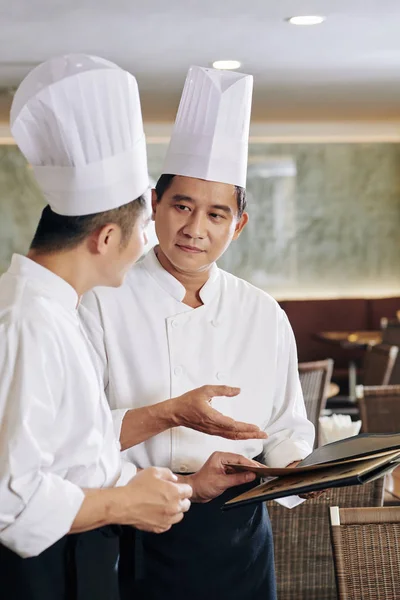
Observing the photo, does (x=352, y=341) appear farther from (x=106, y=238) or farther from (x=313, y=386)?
(x=106, y=238)

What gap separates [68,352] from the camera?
1.28 metres

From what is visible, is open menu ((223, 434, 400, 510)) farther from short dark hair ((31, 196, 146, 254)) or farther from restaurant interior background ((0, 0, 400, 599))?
restaurant interior background ((0, 0, 400, 599))

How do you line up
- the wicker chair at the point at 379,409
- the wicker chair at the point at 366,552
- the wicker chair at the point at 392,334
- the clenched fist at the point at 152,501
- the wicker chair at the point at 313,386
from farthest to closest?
the wicker chair at the point at 392,334, the wicker chair at the point at 313,386, the wicker chair at the point at 379,409, the wicker chair at the point at 366,552, the clenched fist at the point at 152,501

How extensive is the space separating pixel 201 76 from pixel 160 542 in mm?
932

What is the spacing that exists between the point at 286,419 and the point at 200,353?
0.22 m

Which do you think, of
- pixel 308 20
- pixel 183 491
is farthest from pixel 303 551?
pixel 308 20

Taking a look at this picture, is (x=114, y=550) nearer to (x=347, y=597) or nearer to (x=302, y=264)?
(x=347, y=597)

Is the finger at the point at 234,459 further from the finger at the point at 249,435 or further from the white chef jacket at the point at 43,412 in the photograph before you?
the white chef jacket at the point at 43,412

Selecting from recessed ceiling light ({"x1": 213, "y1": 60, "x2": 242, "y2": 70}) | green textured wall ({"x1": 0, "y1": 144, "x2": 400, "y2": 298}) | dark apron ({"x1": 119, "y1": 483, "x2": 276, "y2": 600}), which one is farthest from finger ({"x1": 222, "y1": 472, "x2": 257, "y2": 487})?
green textured wall ({"x1": 0, "y1": 144, "x2": 400, "y2": 298})

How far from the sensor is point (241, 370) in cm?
184

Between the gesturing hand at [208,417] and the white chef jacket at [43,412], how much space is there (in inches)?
12.2

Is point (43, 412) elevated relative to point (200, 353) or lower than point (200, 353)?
elevated

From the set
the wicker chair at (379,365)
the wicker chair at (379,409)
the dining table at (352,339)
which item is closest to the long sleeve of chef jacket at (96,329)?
the wicker chair at (379,409)

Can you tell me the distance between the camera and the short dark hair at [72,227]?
132 cm
